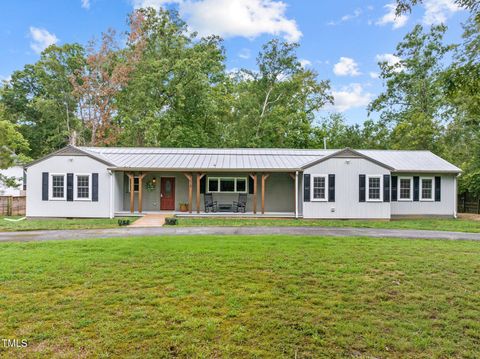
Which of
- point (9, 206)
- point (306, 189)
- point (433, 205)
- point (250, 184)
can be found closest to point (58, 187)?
point (9, 206)

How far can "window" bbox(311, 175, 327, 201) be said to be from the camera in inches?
589

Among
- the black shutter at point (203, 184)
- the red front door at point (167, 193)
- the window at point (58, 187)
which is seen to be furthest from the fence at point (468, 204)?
the window at point (58, 187)

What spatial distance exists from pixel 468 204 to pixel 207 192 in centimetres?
1710

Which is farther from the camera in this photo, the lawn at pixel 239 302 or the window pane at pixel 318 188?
the window pane at pixel 318 188

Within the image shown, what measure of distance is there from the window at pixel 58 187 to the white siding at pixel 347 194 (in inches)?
482

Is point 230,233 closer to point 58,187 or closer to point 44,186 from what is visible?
point 58,187

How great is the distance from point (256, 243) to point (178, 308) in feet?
14.7

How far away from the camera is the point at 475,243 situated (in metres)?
9.10

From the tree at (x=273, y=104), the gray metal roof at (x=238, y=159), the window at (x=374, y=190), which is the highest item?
the tree at (x=273, y=104)

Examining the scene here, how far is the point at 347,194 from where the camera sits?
49.0 feet

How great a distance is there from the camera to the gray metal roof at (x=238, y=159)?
15742mm

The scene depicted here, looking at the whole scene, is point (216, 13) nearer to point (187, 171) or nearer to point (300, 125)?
point (300, 125)

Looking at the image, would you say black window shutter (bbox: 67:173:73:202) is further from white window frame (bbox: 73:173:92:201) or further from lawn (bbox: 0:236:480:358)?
lawn (bbox: 0:236:480:358)

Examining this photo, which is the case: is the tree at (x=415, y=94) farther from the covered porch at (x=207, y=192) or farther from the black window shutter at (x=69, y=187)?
the black window shutter at (x=69, y=187)
